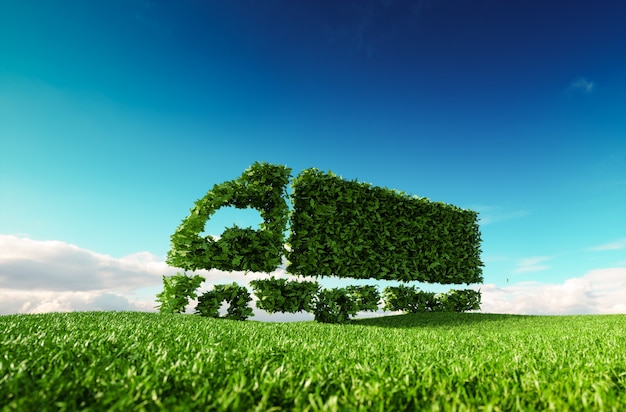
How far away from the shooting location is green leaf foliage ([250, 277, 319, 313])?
10.8 m

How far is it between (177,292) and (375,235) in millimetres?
6884

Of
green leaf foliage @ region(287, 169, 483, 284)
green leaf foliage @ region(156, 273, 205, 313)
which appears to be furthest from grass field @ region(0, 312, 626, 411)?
green leaf foliage @ region(287, 169, 483, 284)

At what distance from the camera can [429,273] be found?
14.9 metres

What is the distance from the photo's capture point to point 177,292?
1013cm

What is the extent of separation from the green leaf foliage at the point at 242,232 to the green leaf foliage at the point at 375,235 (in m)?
0.73

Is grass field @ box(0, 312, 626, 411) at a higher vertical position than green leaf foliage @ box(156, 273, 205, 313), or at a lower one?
lower

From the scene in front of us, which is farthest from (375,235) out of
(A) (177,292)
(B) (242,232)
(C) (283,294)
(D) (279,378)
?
(D) (279,378)

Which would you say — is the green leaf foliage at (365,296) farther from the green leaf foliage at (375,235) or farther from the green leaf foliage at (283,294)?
the green leaf foliage at (283,294)

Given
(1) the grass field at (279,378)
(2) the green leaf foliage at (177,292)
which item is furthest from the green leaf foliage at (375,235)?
(1) the grass field at (279,378)

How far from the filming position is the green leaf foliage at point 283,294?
1075 cm

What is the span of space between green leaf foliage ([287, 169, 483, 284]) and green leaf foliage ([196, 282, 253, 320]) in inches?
80.5

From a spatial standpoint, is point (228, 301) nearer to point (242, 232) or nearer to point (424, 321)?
point (242, 232)

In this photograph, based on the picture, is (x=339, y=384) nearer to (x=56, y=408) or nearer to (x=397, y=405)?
(x=397, y=405)

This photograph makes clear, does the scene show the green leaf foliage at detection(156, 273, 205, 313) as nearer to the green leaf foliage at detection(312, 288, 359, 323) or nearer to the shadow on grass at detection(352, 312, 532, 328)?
the green leaf foliage at detection(312, 288, 359, 323)
